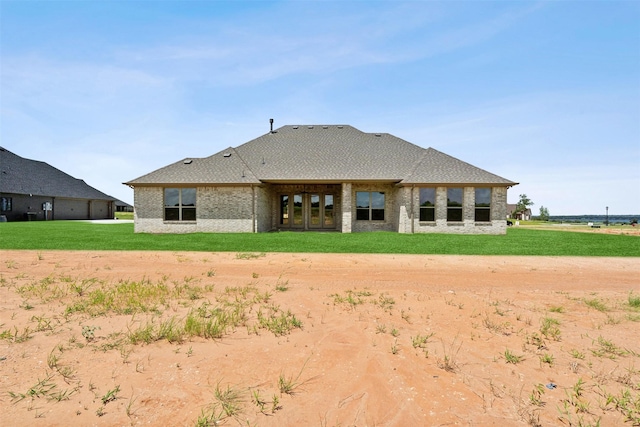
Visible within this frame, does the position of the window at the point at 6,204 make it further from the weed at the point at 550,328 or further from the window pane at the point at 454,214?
the weed at the point at 550,328

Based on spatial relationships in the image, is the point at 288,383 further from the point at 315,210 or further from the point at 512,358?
the point at 315,210

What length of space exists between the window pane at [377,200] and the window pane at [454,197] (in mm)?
4222

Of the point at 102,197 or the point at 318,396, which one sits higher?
the point at 102,197

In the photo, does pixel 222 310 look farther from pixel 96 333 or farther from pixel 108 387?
pixel 108 387

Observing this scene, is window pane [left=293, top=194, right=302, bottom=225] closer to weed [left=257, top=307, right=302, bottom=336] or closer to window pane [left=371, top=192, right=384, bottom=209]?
window pane [left=371, top=192, right=384, bottom=209]

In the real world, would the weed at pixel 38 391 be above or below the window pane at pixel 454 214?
below

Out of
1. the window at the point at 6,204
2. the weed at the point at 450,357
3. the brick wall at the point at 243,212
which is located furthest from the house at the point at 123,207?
the weed at the point at 450,357

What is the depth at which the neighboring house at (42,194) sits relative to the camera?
34.2 m

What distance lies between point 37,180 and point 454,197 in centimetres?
4560

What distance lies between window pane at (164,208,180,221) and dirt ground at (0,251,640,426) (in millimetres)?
12900

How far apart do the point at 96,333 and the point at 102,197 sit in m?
47.7

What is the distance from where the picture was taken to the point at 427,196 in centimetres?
2028

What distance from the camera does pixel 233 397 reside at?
3.04m

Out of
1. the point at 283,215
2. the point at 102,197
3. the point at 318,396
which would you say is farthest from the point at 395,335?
the point at 102,197
